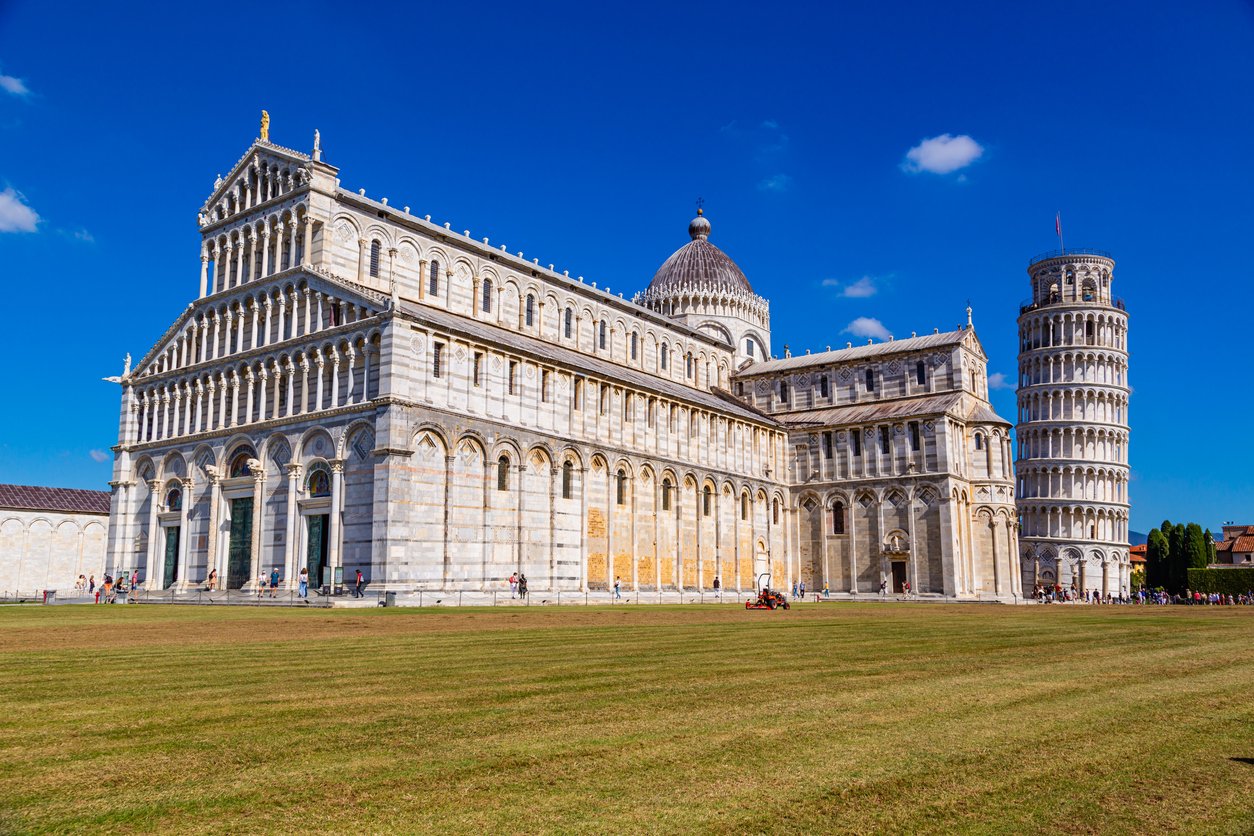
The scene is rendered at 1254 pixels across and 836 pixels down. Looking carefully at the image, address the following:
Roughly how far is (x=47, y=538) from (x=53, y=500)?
130 inches

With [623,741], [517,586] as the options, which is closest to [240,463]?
[517,586]

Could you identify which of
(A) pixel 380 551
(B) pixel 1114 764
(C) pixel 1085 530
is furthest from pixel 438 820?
(C) pixel 1085 530

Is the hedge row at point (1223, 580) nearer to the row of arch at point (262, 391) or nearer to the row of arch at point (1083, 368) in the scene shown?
the row of arch at point (1083, 368)

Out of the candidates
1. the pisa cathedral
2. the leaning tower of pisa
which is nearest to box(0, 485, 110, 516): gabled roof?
the pisa cathedral

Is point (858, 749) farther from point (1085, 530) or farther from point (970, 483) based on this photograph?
point (1085, 530)

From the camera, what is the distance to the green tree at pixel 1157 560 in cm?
9906

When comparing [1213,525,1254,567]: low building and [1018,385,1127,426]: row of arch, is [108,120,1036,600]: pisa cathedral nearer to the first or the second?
[1018,385,1127,426]: row of arch

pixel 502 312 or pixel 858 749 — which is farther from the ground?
pixel 502 312

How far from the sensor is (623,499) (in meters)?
57.5

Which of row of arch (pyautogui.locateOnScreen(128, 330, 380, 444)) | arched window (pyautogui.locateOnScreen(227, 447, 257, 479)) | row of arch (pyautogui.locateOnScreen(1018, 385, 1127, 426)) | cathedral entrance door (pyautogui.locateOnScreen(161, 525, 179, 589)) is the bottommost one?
cathedral entrance door (pyautogui.locateOnScreen(161, 525, 179, 589))

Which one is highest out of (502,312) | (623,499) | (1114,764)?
(502,312)

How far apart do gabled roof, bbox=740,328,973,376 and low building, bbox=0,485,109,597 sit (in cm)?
5319

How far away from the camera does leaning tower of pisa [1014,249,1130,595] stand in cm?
9625

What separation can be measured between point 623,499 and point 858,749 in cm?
4896
